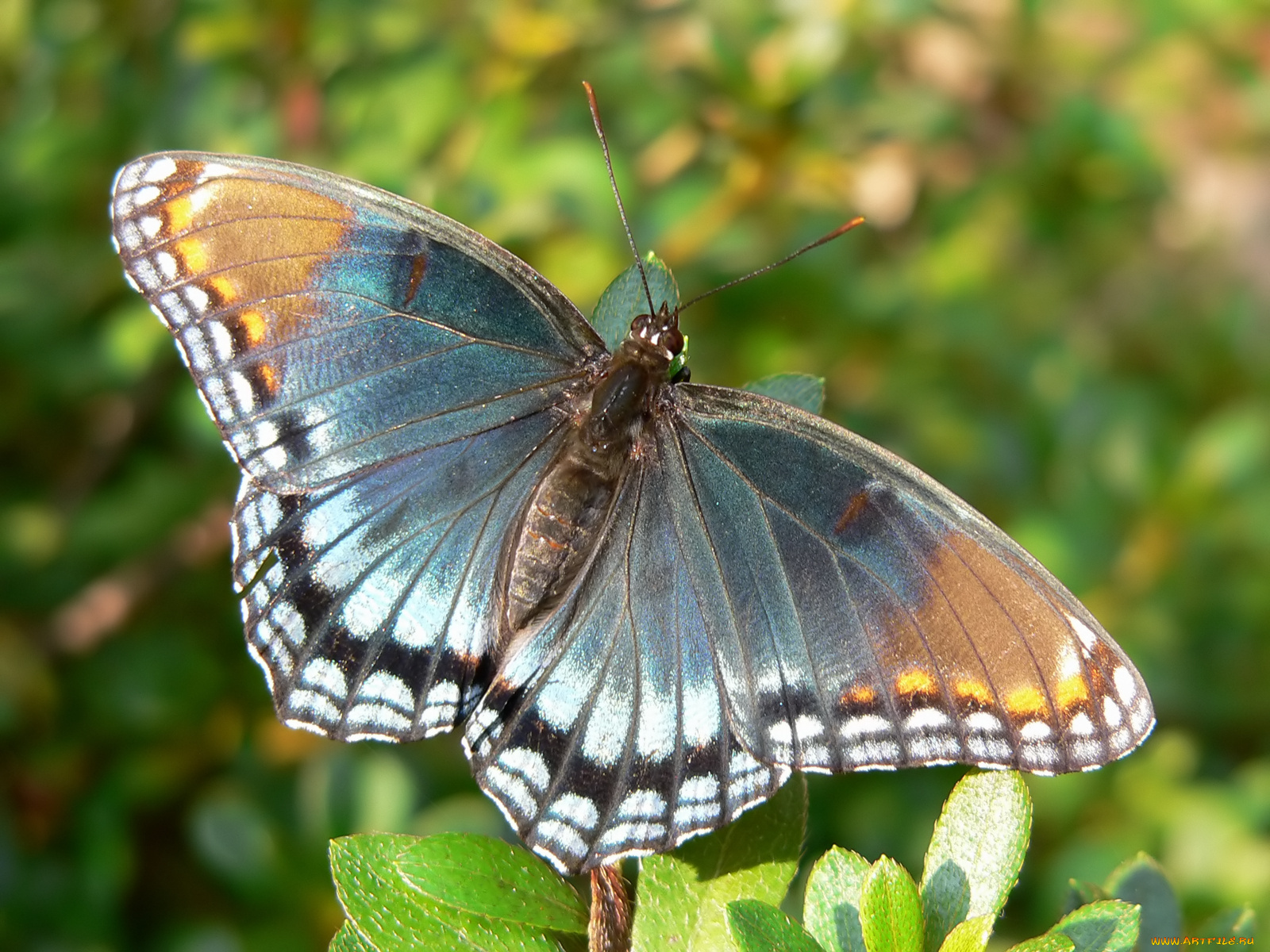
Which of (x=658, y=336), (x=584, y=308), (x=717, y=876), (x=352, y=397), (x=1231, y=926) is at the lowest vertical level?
(x=1231, y=926)

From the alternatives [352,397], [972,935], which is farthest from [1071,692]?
[352,397]

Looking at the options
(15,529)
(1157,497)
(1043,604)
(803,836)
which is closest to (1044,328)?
(1157,497)

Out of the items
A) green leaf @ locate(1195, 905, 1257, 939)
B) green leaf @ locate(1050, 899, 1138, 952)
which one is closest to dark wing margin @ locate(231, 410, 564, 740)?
green leaf @ locate(1050, 899, 1138, 952)

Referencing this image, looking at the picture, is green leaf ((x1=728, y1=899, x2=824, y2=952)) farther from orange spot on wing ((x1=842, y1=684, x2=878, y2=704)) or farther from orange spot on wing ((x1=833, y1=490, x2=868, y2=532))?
orange spot on wing ((x1=833, y1=490, x2=868, y2=532))

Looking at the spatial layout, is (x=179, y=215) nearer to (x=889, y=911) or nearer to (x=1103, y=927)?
(x=889, y=911)

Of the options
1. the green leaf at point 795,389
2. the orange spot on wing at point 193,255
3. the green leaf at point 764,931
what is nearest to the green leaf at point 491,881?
the green leaf at point 764,931

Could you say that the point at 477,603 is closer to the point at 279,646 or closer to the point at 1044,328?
the point at 279,646
